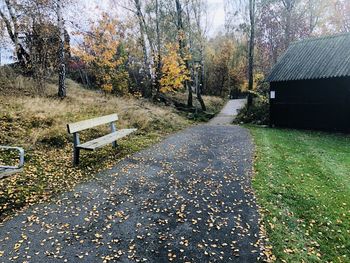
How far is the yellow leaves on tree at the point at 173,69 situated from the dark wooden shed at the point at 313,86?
7.03 m

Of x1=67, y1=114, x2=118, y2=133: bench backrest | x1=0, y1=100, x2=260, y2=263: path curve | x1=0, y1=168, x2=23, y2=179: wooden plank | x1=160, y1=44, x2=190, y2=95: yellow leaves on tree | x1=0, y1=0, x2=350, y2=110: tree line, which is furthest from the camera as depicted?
x1=160, y1=44, x2=190, y2=95: yellow leaves on tree

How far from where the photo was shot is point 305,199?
6.41 m

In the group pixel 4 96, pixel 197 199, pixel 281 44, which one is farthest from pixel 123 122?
pixel 281 44

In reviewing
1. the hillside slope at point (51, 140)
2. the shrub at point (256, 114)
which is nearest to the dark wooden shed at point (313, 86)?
the shrub at point (256, 114)

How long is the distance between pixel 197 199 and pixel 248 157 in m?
3.99

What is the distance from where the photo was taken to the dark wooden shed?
49.1 feet

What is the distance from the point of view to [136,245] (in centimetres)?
455

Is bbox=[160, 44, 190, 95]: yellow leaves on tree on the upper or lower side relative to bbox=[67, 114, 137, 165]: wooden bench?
upper

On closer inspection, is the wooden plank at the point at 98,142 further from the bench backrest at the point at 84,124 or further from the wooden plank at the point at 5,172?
the wooden plank at the point at 5,172

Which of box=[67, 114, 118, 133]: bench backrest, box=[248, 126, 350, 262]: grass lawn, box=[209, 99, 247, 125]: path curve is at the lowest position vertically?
box=[248, 126, 350, 262]: grass lawn

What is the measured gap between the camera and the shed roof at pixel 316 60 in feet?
48.7

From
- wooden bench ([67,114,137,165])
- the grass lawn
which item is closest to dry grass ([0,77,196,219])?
wooden bench ([67,114,137,165])

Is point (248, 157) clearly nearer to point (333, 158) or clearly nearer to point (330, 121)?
point (333, 158)

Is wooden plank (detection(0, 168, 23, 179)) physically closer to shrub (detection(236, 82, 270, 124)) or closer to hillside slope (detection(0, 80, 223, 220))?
hillside slope (detection(0, 80, 223, 220))
